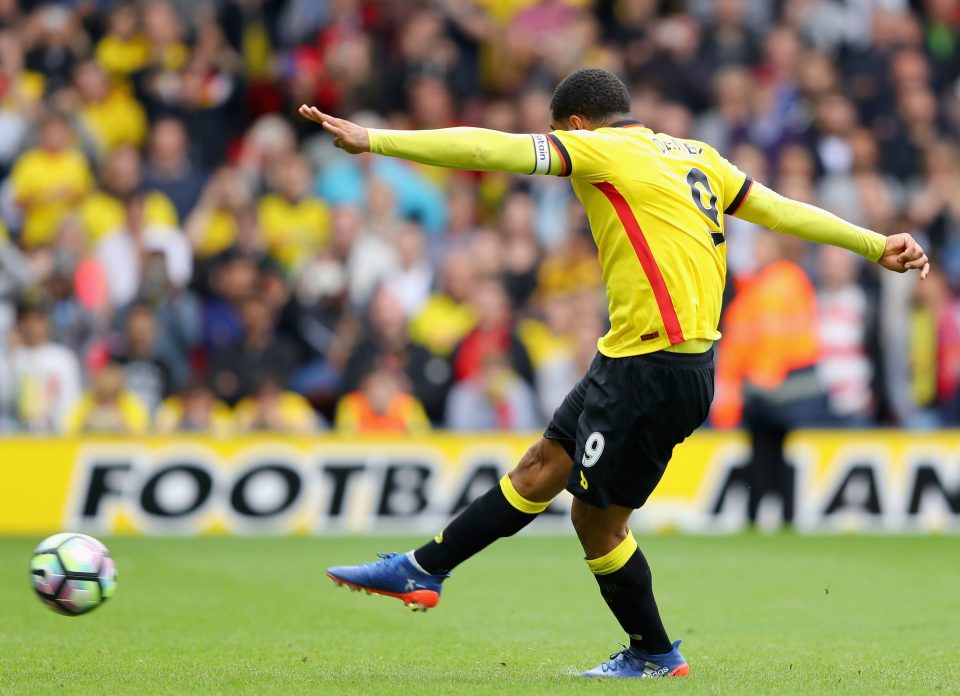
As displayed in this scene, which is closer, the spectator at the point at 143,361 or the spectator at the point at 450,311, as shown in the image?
the spectator at the point at 143,361

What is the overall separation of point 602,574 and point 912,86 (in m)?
11.9

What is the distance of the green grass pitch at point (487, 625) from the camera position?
6105 millimetres

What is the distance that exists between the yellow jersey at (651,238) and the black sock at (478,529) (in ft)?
2.50

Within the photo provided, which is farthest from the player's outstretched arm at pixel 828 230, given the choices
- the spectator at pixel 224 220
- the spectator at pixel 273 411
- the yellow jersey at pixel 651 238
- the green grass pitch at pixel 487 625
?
the spectator at pixel 224 220

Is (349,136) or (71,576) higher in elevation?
(349,136)

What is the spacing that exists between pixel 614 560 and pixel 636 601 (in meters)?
0.19

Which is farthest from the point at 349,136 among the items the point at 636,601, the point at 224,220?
the point at 224,220

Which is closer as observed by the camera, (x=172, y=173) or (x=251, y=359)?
(x=251, y=359)

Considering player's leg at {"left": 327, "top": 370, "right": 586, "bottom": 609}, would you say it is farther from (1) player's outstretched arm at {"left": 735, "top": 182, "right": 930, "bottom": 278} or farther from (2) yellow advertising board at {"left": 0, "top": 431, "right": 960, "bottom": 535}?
(2) yellow advertising board at {"left": 0, "top": 431, "right": 960, "bottom": 535}

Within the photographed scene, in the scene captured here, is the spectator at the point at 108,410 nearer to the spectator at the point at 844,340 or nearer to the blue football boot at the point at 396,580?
the spectator at the point at 844,340

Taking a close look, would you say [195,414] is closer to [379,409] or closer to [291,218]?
[379,409]

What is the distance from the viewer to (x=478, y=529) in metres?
6.48

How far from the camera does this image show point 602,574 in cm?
629

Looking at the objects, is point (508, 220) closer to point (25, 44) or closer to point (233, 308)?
point (233, 308)
